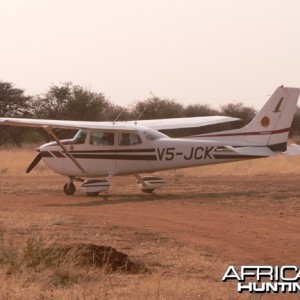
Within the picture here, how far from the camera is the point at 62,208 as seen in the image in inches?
751

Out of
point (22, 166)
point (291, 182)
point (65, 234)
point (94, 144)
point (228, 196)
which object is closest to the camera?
point (65, 234)

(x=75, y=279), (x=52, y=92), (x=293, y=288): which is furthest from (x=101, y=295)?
(x=52, y=92)

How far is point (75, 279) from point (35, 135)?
166 feet

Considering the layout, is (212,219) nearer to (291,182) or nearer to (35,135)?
(291,182)

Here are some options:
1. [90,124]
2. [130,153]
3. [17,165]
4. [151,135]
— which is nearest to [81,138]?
[90,124]

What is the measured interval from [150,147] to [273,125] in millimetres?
3286

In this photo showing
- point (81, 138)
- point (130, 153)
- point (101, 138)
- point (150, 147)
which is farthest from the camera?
point (81, 138)

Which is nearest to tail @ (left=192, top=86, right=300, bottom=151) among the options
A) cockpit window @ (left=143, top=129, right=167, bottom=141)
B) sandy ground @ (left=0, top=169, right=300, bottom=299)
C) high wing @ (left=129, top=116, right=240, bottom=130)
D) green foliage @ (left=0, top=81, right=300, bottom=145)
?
sandy ground @ (left=0, top=169, right=300, bottom=299)

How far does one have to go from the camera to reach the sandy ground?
12.2m

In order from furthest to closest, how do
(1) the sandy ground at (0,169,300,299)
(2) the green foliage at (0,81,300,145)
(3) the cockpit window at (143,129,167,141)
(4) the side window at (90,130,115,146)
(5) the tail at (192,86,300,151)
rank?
1. (2) the green foliage at (0,81,300,145)
2. (4) the side window at (90,130,115,146)
3. (3) the cockpit window at (143,129,167,141)
4. (5) the tail at (192,86,300,151)
5. (1) the sandy ground at (0,169,300,299)

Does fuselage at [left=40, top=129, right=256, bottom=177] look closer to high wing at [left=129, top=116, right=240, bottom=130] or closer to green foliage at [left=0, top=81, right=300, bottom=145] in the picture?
high wing at [left=129, top=116, right=240, bottom=130]

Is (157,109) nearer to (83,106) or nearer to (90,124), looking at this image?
(83,106)

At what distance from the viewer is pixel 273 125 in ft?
74.7

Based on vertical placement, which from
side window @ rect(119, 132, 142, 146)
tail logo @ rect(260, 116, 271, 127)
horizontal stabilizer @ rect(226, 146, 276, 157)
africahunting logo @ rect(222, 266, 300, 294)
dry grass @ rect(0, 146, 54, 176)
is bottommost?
dry grass @ rect(0, 146, 54, 176)
